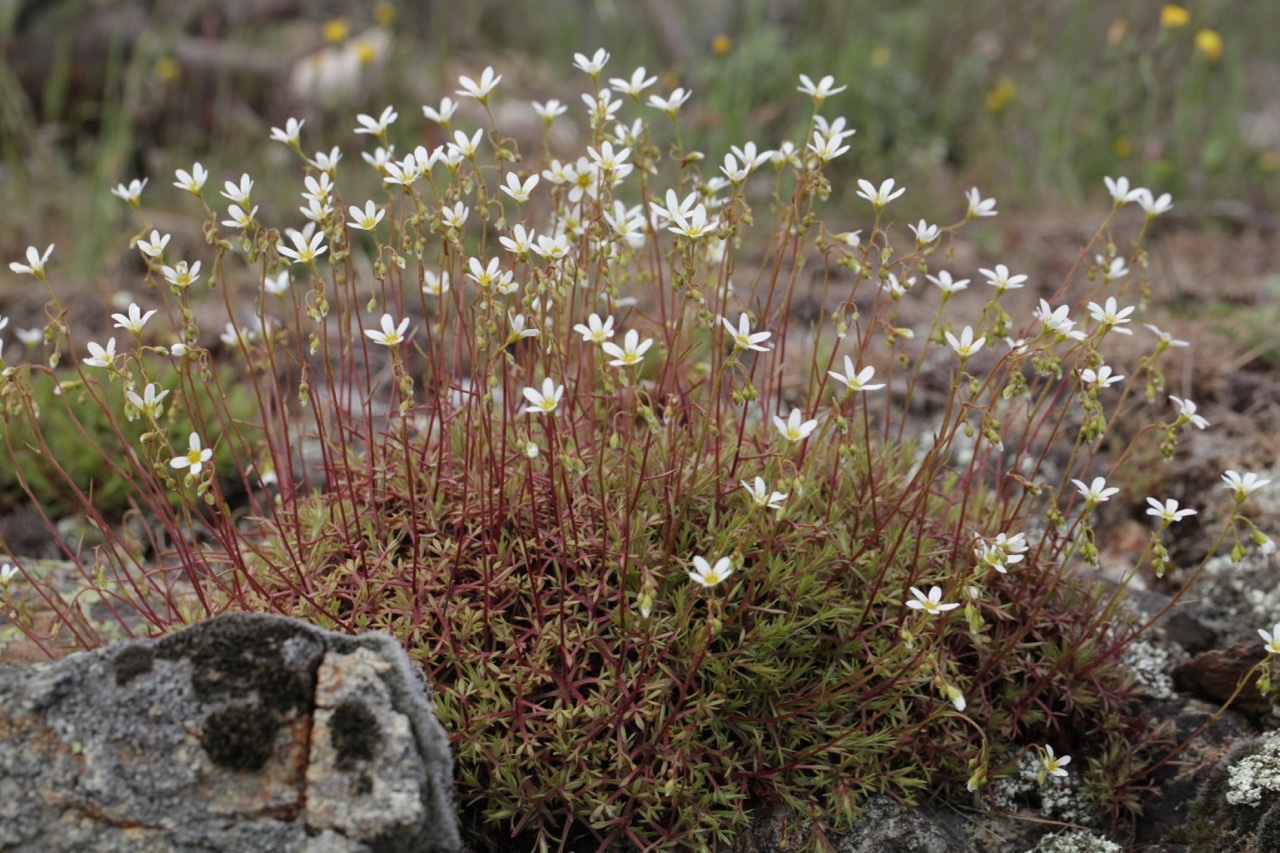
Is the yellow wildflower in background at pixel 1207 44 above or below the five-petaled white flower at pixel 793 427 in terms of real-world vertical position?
below

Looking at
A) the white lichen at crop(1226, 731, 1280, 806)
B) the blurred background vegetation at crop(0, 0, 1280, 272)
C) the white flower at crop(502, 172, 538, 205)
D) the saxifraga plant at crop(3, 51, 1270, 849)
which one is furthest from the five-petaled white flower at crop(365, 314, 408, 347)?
the blurred background vegetation at crop(0, 0, 1280, 272)

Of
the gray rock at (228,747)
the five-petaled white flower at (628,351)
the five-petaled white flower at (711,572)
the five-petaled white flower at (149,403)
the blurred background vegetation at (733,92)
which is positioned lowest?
the blurred background vegetation at (733,92)

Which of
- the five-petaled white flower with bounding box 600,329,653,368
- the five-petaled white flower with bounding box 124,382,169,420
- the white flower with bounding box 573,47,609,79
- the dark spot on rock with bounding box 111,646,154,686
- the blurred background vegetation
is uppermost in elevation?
the white flower with bounding box 573,47,609,79

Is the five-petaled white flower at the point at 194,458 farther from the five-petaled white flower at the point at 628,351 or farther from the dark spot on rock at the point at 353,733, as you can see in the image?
the five-petaled white flower at the point at 628,351

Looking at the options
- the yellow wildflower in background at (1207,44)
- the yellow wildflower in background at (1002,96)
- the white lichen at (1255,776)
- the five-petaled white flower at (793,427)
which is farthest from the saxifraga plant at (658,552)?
the yellow wildflower in background at (1002,96)

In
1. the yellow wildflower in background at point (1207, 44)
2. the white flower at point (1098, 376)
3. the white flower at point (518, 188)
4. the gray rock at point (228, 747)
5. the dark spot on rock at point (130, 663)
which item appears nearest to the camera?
the gray rock at point (228, 747)

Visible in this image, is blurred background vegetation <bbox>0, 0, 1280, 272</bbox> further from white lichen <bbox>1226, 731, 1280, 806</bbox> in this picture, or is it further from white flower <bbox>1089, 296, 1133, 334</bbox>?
white lichen <bbox>1226, 731, 1280, 806</bbox>
